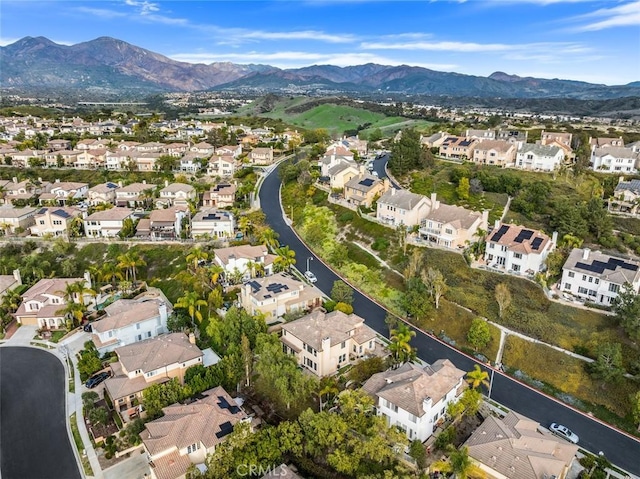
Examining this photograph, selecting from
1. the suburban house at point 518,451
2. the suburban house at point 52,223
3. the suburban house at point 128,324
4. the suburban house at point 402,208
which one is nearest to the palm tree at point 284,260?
the suburban house at point 128,324

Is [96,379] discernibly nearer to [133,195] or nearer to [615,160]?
[133,195]

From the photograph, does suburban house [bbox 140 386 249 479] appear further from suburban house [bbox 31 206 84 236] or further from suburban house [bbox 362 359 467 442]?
suburban house [bbox 31 206 84 236]

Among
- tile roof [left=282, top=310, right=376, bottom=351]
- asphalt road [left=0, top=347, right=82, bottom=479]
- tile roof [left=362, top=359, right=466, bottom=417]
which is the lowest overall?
asphalt road [left=0, top=347, right=82, bottom=479]

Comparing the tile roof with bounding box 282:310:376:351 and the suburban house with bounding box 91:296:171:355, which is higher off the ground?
the tile roof with bounding box 282:310:376:351

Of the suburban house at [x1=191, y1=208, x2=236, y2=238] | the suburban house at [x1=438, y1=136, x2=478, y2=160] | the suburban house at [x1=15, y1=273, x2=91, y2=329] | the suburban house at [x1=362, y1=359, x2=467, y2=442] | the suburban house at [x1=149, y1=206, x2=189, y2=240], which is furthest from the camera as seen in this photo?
the suburban house at [x1=438, y1=136, x2=478, y2=160]

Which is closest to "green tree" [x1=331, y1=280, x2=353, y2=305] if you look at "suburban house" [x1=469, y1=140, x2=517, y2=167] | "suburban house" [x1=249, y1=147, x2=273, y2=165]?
"suburban house" [x1=469, y1=140, x2=517, y2=167]

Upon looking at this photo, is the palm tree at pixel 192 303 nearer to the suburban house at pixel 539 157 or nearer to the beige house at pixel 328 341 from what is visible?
the beige house at pixel 328 341

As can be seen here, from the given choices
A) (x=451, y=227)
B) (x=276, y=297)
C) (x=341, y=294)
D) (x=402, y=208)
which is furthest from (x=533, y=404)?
(x=402, y=208)
